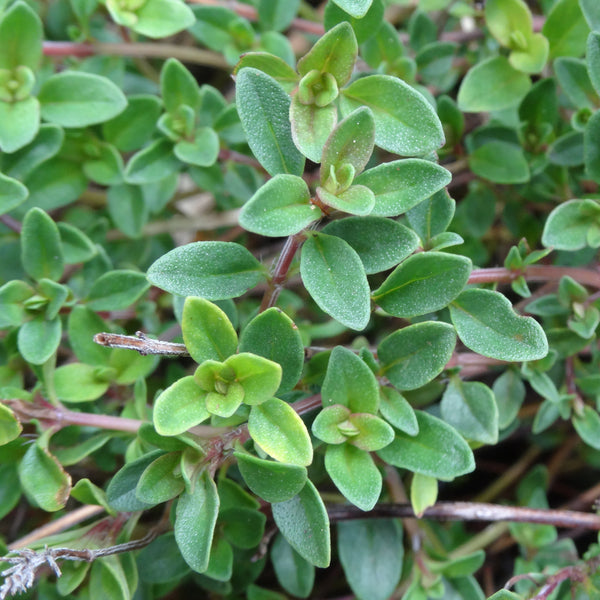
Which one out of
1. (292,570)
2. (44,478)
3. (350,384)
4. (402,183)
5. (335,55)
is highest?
(335,55)

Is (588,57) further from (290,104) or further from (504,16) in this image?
(290,104)

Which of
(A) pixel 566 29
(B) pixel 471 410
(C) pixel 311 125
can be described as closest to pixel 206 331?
(C) pixel 311 125

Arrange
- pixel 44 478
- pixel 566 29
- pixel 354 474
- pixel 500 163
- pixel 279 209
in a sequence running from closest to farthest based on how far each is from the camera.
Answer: pixel 279 209, pixel 354 474, pixel 44 478, pixel 566 29, pixel 500 163

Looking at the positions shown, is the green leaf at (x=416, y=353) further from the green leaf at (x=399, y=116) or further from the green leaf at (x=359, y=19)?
the green leaf at (x=359, y=19)

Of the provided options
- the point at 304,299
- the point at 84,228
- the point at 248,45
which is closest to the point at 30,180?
the point at 84,228

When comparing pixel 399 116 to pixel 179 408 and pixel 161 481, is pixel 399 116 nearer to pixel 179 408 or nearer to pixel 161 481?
pixel 179 408

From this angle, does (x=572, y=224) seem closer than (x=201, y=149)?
Yes

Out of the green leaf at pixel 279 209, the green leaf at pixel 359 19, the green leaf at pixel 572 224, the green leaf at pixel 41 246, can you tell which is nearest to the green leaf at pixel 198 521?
the green leaf at pixel 279 209
